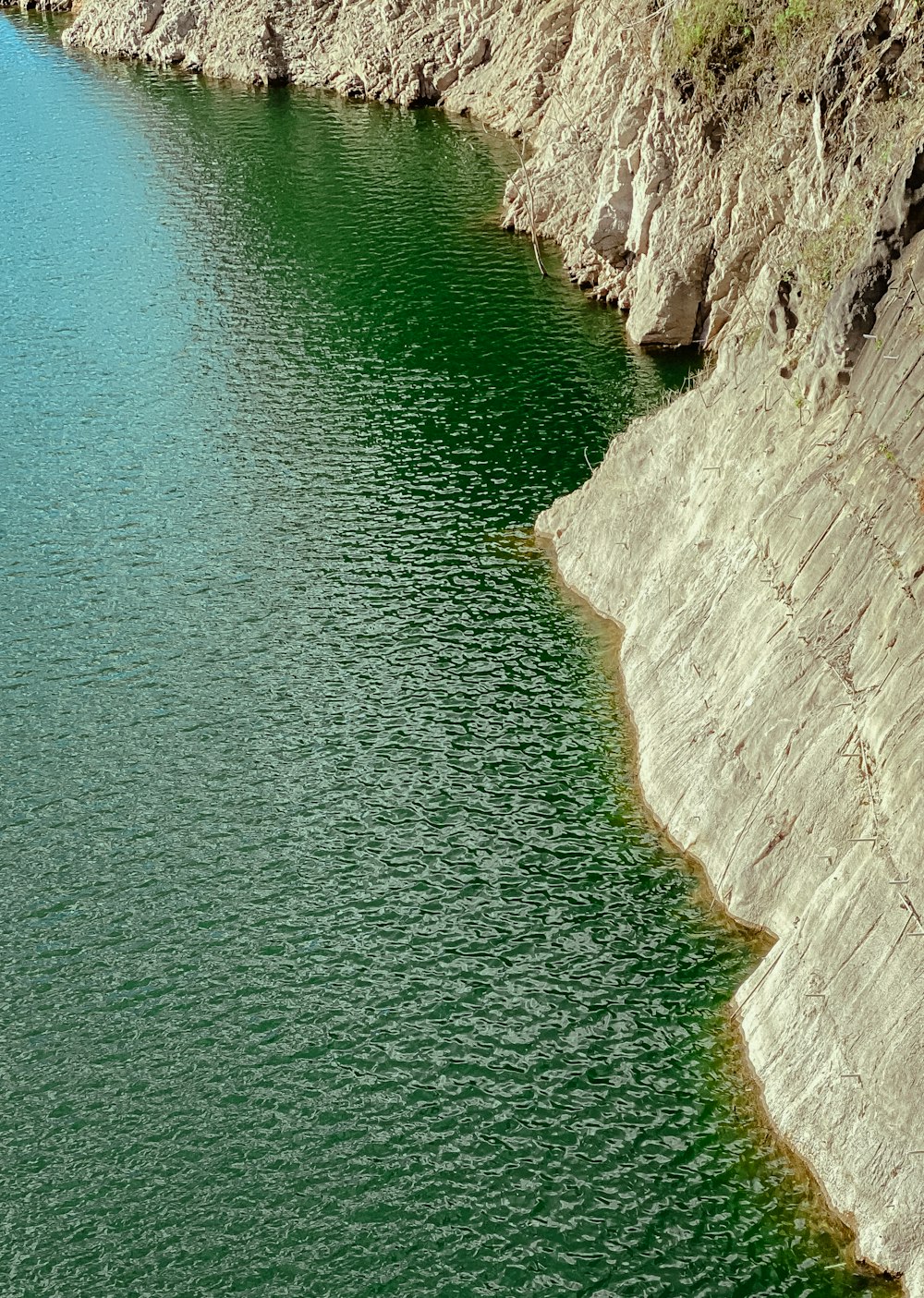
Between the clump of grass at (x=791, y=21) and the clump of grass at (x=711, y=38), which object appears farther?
the clump of grass at (x=711, y=38)

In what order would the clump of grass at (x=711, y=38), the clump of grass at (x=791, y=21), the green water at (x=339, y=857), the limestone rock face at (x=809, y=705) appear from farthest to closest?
the clump of grass at (x=711, y=38) < the clump of grass at (x=791, y=21) < the green water at (x=339, y=857) < the limestone rock face at (x=809, y=705)

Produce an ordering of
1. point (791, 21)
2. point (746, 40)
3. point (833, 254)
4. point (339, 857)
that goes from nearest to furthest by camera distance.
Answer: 1. point (339, 857)
2. point (833, 254)
3. point (791, 21)
4. point (746, 40)

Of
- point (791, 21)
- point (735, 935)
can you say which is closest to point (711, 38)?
point (791, 21)

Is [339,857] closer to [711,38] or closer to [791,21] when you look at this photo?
[791,21]

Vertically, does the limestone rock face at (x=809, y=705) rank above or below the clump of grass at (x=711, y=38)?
below

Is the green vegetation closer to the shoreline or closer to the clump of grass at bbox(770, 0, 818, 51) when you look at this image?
the clump of grass at bbox(770, 0, 818, 51)

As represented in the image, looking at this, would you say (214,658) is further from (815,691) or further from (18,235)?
(18,235)

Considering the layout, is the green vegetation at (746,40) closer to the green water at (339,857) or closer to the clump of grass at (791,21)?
the clump of grass at (791,21)

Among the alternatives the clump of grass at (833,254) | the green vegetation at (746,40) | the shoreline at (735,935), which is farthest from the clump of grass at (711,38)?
the shoreline at (735,935)

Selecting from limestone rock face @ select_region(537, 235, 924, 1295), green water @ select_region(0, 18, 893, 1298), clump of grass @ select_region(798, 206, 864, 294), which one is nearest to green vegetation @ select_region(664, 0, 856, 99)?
green water @ select_region(0, 18, 893, 1298)

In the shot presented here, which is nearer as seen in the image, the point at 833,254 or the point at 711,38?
the point at 833,254
